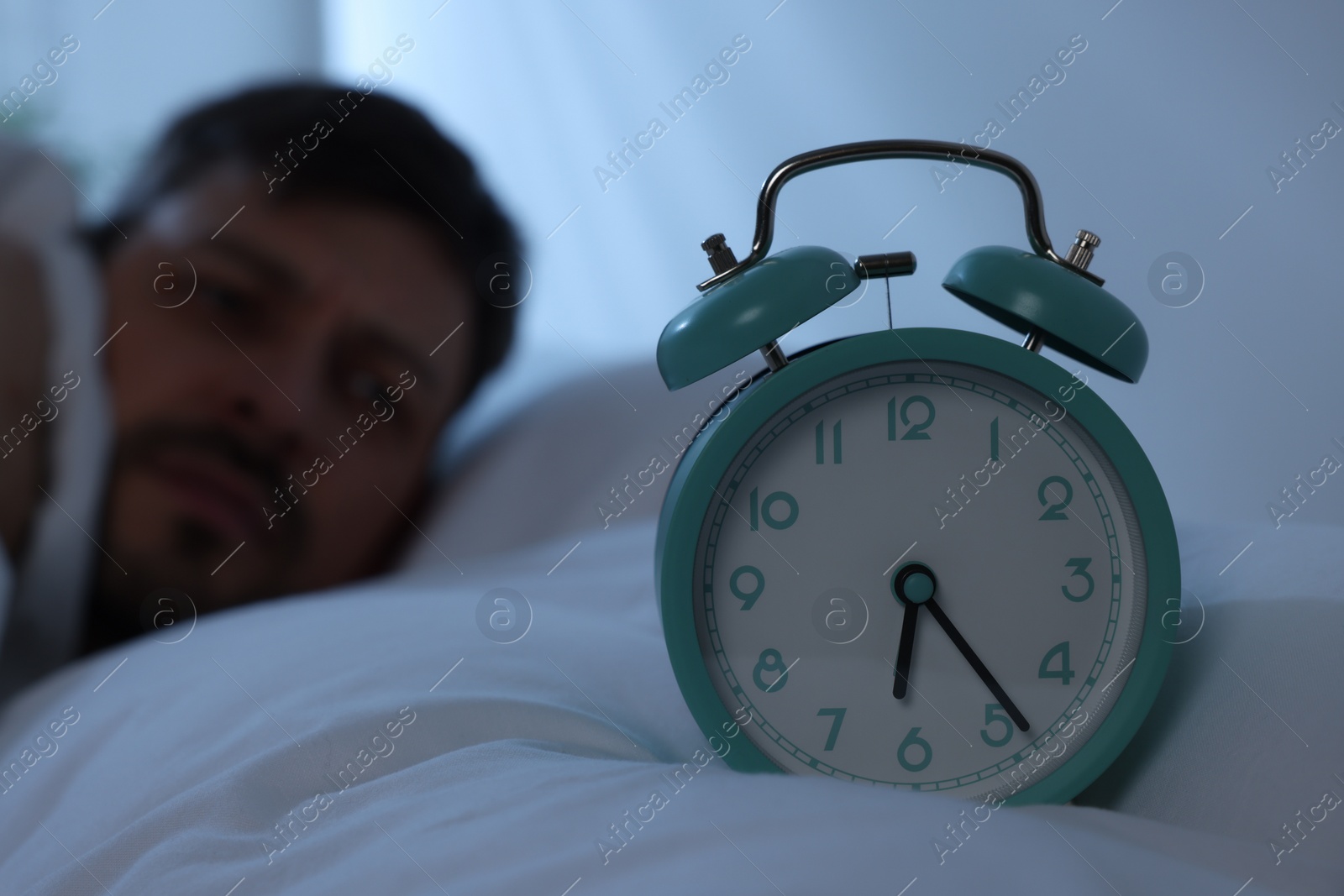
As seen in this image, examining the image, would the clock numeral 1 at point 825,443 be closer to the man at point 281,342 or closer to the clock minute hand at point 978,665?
the clock minute hand at point 978,665

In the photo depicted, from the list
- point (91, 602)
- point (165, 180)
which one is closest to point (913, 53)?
point (165, 180)

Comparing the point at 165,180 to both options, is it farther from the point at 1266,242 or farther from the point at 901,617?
the point at 1266,242

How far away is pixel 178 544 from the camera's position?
1.21 metres

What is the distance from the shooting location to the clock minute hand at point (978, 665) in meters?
0.55

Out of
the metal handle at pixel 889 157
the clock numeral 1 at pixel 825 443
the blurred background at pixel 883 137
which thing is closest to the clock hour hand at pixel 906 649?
the clock numeral 1 at pixel 825 443

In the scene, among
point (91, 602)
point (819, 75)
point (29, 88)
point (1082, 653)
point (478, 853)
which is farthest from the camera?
point (29, 88)

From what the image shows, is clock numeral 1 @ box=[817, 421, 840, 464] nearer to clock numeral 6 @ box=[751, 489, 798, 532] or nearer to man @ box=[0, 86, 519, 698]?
clock numeral 6 @ box=[751, 489, 798, 532]

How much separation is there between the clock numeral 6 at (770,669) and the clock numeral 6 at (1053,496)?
0.19 meters

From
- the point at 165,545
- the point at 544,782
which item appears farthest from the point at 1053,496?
the point at 165,545

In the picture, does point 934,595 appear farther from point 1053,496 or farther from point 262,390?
point 262,390

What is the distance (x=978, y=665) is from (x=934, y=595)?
0.05 meters

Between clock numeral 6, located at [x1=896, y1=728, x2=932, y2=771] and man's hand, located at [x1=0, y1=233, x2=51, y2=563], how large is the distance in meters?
0.96

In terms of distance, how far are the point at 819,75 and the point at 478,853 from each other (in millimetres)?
1156

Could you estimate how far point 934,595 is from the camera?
56 centimetres
